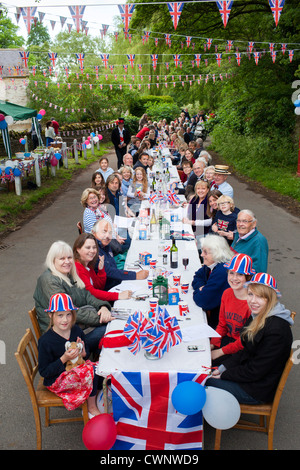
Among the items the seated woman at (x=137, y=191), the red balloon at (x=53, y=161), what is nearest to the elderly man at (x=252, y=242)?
the seated woman at (x=137, y=191)

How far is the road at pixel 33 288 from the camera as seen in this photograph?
3.24 metres

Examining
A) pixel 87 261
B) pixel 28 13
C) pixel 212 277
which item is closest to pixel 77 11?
pixel 28 13

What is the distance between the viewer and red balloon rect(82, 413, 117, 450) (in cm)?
266

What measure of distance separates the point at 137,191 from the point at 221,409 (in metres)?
5.60

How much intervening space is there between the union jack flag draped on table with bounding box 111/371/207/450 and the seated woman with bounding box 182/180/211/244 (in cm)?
345

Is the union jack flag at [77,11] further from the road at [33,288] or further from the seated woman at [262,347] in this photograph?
the seated woman at [262,347]

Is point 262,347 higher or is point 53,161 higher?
point 262,347

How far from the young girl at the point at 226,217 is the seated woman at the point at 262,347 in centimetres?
231

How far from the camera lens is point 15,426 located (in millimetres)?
3406

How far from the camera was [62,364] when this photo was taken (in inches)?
118

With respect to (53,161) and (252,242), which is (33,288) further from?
(53,161)

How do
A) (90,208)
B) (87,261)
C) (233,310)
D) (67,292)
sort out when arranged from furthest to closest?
(90,208)
(87,261)
(67,292)
(233,310)

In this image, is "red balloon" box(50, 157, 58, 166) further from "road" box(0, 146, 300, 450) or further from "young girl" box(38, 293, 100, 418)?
"young girl" box(38, 293, 100, 418)

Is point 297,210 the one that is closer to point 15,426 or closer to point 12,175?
point 12,175
